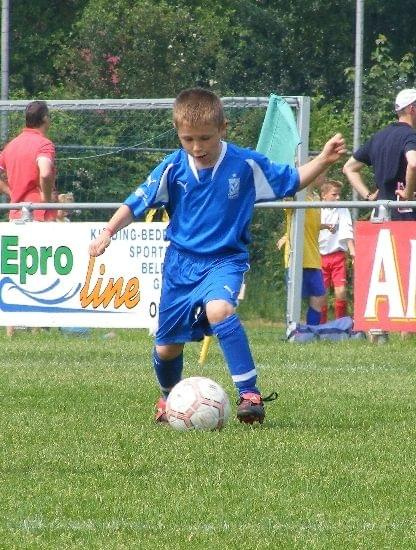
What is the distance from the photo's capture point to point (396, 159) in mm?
13195

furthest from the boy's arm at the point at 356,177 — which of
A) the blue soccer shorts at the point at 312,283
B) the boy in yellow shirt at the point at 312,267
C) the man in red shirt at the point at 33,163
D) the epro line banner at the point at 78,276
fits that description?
the man in red shirt at the point at 33,163

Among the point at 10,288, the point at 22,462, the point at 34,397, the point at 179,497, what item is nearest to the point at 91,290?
the point at 10,288

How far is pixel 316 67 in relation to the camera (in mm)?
35875

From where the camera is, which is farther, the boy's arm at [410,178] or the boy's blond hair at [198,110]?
the boy's arm at [410,178]

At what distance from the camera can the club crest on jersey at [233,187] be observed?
7758mm

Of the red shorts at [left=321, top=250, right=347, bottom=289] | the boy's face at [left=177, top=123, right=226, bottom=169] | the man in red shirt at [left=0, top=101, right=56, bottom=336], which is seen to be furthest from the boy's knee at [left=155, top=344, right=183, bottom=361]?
the red shorts at [left=321, top=250, right=347, bottom=289]

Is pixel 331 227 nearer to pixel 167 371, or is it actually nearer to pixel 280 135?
pixel 280 135

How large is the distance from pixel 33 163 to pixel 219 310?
721cm

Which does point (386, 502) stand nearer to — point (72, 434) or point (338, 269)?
point (72, 434)

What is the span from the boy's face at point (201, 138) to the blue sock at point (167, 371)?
1096mm

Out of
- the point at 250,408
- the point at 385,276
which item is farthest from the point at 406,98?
the point at 250,408

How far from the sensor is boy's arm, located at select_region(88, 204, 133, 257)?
762 cm

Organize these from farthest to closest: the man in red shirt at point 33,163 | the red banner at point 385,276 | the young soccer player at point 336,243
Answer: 1. the young soccer player at point 336,243
2. the man in red shirt at point 33,163
3. the red banner at point 385,276

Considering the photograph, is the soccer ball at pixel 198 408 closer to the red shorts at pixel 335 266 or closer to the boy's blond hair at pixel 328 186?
the boy's blond hair at pixel 328 186
